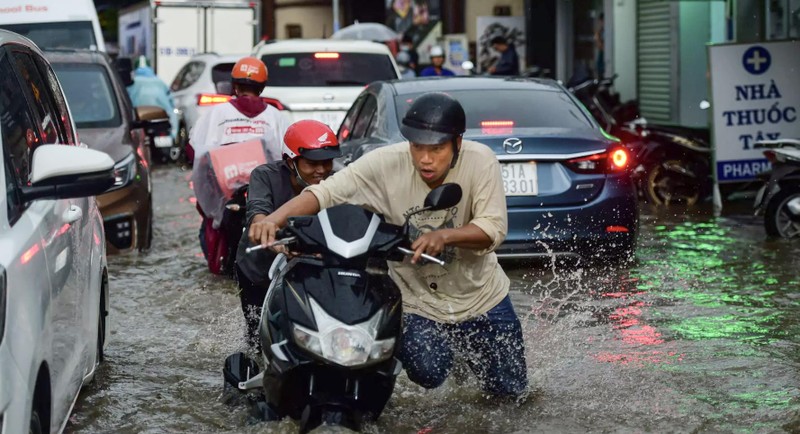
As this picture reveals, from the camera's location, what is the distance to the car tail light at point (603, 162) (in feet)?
32.4

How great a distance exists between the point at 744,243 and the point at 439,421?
630 cm

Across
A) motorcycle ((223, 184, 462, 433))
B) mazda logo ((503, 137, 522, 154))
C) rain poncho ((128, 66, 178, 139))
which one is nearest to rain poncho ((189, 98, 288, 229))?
mazda logo ((503, 137, 522, 154))

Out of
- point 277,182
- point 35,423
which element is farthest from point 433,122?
point 35,423

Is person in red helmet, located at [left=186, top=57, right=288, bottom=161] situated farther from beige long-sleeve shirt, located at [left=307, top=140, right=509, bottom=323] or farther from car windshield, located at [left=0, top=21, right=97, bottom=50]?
car windshield, located at [left=0, top=21, right=97, bottom=50]

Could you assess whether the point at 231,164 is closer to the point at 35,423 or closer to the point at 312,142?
the point at 312,142

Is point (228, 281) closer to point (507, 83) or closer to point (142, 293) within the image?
point (142, 293)

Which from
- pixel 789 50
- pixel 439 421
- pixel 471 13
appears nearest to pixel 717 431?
pixel 439 421

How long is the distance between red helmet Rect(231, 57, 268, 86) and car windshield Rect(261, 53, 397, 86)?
675cm

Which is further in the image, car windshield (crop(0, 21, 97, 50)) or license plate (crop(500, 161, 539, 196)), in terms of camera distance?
car windshield (crop(0, 21, 97, 50))

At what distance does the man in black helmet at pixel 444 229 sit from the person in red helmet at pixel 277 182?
59 cm

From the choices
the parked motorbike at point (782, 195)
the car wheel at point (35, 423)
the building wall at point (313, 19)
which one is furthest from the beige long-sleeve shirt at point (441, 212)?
the building wall at point (313, 19)

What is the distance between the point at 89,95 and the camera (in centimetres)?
1201

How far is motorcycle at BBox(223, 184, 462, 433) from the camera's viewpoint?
484 cm

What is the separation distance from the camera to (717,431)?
595 centimetres
